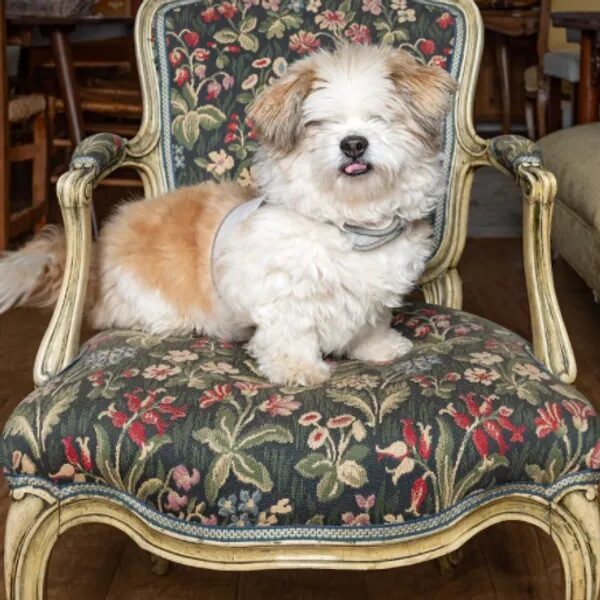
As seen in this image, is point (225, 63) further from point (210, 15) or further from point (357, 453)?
point (357, 453)

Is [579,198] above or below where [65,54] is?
below

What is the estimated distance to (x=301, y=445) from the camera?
53.0 inches

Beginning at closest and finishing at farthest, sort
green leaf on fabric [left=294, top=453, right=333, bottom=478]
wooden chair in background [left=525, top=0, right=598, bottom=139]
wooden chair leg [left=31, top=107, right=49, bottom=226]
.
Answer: green leaf on fabric [left=294, top=453, right=333, bottom=478] < wooden chair leg [left=31, top=107, right=49, bottom=226] < wooden chair in background [left=525, top=0, right=598, bottom=139]

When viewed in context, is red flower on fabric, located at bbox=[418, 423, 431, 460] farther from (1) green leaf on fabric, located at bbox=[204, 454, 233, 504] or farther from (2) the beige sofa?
(2) the beige sofa

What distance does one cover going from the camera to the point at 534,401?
56.1 inches

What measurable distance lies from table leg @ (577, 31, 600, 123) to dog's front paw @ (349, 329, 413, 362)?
2.22m

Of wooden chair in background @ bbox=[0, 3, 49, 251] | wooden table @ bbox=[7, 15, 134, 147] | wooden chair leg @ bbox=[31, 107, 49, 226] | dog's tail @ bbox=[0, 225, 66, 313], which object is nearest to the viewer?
dog's tail @ bbox=[0, 225, 66, 313]

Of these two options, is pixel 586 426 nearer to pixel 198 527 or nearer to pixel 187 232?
pixel 198 527

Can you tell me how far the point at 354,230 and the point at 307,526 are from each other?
20.5 inches

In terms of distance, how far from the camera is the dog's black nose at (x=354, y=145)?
5.08 feet

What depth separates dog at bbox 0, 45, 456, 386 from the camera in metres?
1.59

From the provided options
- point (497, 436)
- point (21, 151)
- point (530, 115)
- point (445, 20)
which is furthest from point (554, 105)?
point (497, 436)

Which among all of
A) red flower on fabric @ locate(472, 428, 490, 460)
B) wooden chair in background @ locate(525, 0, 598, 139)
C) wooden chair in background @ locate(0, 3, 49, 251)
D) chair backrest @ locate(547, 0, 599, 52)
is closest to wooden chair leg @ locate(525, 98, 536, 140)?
wooden chair in background @ locate(525, 0, 598, 139)

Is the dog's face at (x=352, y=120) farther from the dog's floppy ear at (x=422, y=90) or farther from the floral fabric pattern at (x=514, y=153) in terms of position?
the floral fabric pattern at (x=514, y=153)
